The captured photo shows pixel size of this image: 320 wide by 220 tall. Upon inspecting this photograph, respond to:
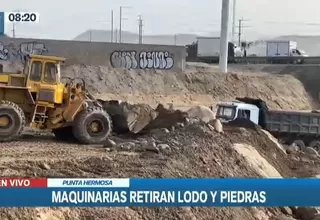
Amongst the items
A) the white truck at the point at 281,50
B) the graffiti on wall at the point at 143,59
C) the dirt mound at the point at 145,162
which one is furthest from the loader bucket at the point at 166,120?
the white truck at the point at 281,50

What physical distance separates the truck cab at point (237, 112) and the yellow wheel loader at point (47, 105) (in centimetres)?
996

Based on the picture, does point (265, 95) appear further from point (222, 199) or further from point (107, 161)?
point (222, 199)

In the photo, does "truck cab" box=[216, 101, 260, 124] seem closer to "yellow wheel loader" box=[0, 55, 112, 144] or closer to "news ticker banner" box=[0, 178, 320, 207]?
"yellow wheel loader" box=[0, 55, 112, 144]

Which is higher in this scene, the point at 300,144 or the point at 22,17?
the point at 22,17

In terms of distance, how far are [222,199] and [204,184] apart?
7.3 inches

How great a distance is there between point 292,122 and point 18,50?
69.5ft

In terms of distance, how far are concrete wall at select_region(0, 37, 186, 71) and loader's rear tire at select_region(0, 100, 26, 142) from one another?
25.6 metres

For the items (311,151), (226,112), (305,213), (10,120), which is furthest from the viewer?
(226,112)

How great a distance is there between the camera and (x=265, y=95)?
53.0 metres

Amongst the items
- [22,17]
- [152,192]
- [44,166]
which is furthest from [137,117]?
[152,192]

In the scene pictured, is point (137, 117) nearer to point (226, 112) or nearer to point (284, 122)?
point (226, 112)

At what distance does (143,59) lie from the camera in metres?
50.7

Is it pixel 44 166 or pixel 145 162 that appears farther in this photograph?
pixel 145 162

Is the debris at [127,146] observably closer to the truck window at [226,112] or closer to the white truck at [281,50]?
the truck window at [226,112]
